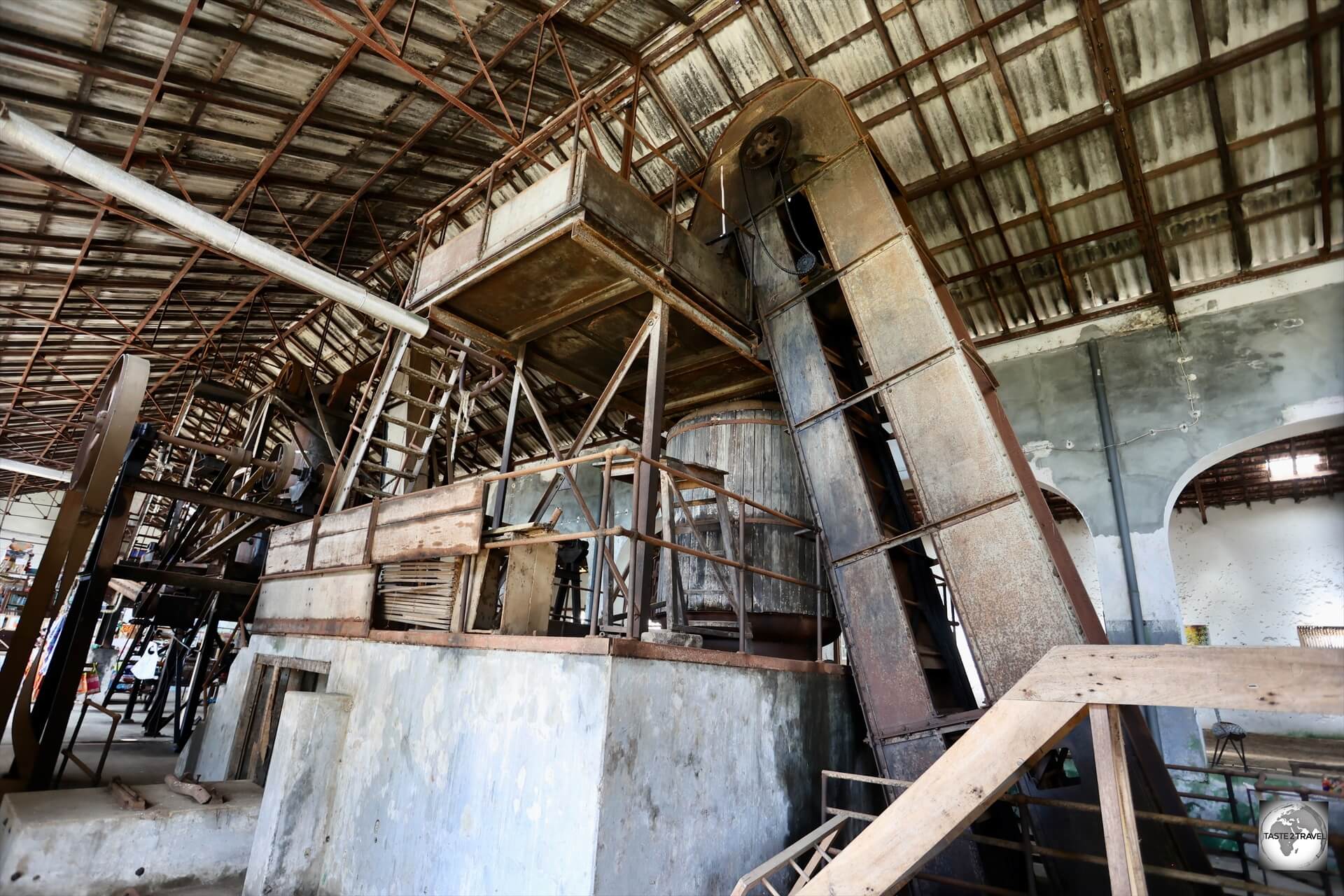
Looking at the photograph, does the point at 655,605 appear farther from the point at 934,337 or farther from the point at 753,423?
the point at 934,337

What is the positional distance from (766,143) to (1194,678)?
296 inches

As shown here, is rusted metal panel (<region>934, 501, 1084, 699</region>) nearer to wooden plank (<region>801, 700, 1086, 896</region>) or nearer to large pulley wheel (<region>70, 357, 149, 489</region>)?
wooden plank (<region>801, 700, 1086, 896</region>)

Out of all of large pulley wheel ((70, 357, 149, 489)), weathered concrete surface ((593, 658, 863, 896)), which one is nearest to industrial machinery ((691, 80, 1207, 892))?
Answer: weathered concrete surface ((593, 658, 863, 896))

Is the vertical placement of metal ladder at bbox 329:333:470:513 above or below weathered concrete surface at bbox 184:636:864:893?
above

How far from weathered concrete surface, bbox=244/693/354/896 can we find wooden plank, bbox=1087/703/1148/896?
5743 millimetres

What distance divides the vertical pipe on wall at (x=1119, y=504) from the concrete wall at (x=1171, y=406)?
64 mm

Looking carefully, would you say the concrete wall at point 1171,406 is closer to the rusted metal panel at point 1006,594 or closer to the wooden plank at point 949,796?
the rusted metal panel at point 1006,594

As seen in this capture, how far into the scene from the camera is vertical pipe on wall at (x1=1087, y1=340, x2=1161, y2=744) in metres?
9.16

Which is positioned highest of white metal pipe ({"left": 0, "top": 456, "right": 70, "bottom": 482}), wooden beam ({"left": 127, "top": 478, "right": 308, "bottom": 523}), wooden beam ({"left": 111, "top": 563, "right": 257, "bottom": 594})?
white metal pipe ({"left": 0, "top": 456, "right": 70, "bottom": 482})

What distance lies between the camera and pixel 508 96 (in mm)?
10203

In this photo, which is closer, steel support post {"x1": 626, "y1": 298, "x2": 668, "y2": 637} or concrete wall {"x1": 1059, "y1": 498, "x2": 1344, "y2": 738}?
steel support post {"x1": 626, "y1": 298, "x2": 668, "y2": 637}

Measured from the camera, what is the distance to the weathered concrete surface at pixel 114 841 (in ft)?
16.8

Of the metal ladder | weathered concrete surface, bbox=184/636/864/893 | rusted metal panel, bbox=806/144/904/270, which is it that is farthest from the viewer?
the metal ladder

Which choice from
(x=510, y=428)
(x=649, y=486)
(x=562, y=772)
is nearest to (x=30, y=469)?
(x=510, y=428)
